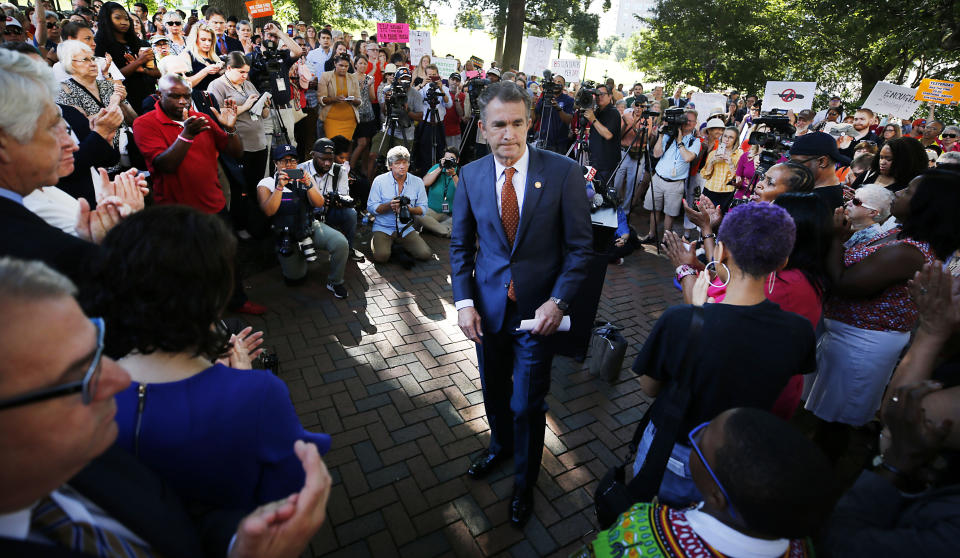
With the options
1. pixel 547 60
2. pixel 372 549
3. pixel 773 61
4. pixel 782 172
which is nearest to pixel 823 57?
pixel 773 61

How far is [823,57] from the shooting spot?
18.8 m

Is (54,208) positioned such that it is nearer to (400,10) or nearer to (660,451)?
(660,451)

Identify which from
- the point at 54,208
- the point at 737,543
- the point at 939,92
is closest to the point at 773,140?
the point at 737,543

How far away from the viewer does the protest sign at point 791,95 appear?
940 centimetres

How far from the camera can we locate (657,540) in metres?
1.24

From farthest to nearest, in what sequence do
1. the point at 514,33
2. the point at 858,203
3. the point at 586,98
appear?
the point at 514,33 < the point at 586,98 < the point at 858,203

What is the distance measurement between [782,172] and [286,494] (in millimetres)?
3441

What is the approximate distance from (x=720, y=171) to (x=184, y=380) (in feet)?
22.8

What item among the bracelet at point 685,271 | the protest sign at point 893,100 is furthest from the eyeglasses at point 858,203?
the protest sign at point 893,100

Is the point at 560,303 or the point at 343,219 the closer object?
the point at 560,303

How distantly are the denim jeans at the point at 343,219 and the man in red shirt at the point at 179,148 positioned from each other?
4.97ft

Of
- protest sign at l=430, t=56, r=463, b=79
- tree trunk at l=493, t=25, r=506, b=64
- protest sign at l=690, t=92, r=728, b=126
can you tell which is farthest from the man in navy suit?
tree trunk at l=493, t=25, r=506, b=64

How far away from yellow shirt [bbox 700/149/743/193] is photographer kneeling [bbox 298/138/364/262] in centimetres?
487

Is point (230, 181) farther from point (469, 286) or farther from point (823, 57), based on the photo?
point (823, 57)
